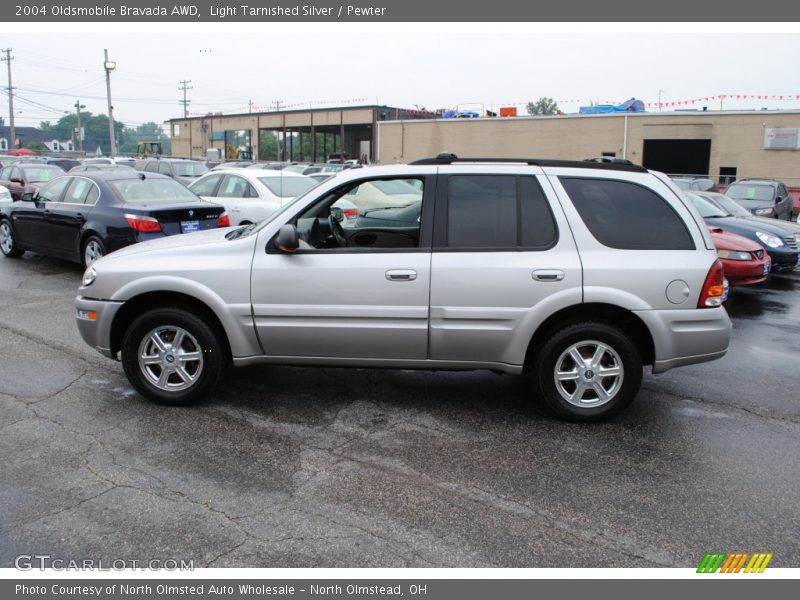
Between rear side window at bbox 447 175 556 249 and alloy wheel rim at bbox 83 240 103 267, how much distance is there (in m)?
6.85

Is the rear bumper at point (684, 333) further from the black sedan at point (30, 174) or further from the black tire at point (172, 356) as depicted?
the black sedan at point (30, 174)

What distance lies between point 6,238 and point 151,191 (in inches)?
160

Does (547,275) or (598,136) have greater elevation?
(598,136)

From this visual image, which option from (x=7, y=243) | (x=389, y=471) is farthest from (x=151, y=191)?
(x=389, y=471)

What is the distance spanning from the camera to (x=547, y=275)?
4.86 metres

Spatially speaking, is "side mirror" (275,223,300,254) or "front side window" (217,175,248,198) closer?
"side mirror" (275,223,300,254)

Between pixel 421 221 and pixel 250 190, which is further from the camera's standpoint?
pixel 250 190

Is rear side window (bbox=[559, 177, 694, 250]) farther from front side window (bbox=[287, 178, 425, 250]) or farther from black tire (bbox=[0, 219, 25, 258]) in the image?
black tire (bbox=[0, 219, 25, 258])

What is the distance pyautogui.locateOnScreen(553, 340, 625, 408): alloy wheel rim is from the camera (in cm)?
496

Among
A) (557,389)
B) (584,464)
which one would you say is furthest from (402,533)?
(557,389)

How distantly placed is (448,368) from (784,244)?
887 cm

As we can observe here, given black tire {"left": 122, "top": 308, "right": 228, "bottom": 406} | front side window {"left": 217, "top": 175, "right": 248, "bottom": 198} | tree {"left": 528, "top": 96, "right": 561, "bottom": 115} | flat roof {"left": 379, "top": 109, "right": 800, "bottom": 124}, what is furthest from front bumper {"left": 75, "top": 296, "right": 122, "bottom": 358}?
tree {"left": 528, "top": 96, "right": 561, "bottom": 115}

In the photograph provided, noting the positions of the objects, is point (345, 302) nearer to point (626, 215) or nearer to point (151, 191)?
point (626, 215)

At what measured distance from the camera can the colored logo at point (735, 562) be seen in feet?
10.9
